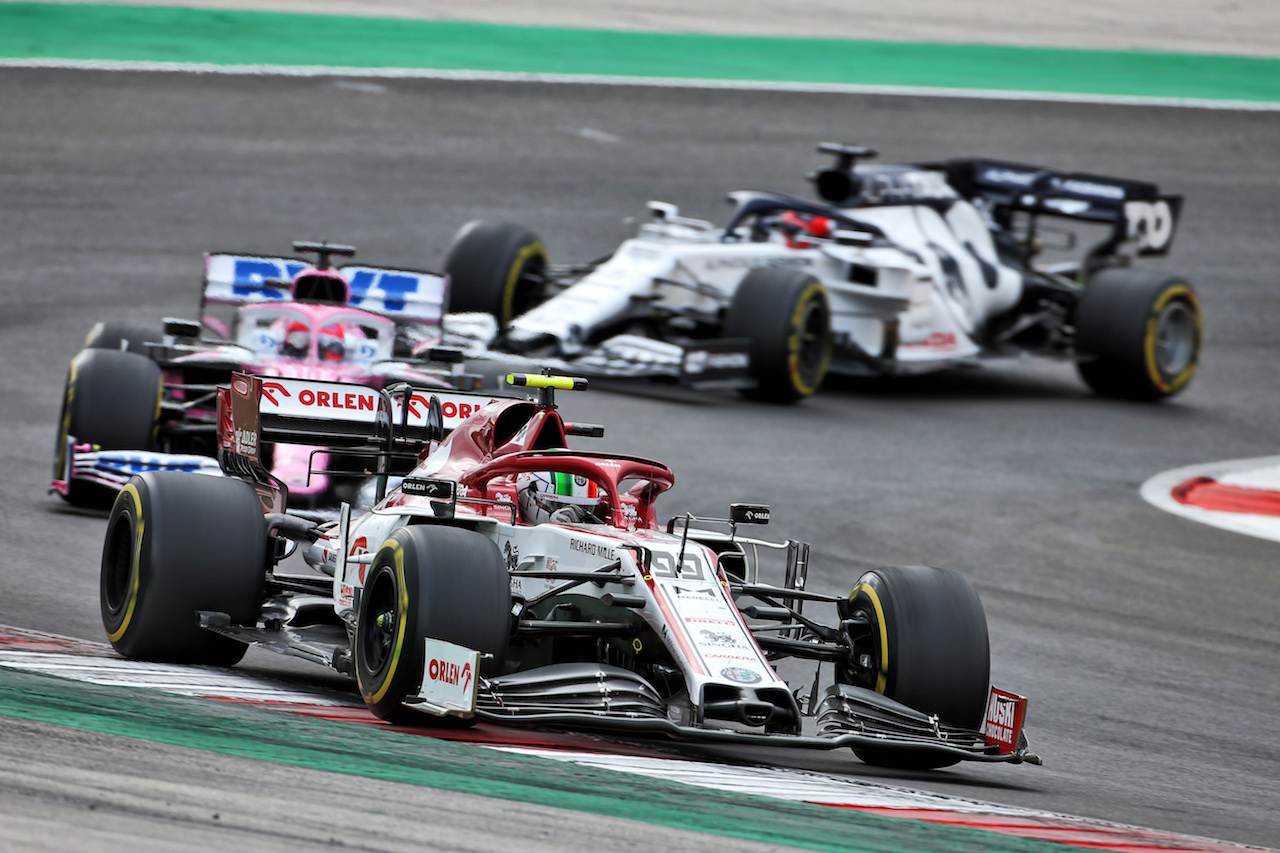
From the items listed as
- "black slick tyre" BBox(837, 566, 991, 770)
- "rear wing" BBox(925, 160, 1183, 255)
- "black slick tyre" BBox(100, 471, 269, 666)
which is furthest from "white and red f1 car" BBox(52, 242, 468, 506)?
"rear wing" BBox(925, 160, 1183, 255)

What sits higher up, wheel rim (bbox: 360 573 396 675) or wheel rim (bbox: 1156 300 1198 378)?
wheel rim (bbox: 1156 300 1198 378)

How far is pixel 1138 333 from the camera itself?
20281mm

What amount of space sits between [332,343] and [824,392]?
7.07 metres

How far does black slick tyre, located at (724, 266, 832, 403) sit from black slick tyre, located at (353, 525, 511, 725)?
10427mm

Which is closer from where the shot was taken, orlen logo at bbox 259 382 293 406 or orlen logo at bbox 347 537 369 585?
orlen logo at bbox 347 537 369 585

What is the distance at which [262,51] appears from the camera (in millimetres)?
30703

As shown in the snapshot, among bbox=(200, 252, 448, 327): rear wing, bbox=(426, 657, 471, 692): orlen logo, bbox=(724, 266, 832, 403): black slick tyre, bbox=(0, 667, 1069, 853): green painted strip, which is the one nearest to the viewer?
bbox=(0, 667, 1069, 853): green painted strip

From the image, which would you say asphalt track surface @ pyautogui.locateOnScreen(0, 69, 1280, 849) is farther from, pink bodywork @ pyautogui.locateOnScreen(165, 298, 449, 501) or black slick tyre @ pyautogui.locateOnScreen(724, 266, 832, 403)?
pink bodywork @ pyautogui.locateOnScreen(165, 298, 449, 501)

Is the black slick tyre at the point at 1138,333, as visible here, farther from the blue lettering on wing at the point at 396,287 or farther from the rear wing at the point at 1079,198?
the blue lettering on wing at the point at 396,287

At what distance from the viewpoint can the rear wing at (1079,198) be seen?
20.8m

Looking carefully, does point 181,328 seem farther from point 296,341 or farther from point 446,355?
point 446,355

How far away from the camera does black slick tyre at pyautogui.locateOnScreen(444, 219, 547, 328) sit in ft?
64.9

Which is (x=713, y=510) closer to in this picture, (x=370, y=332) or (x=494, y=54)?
(x=370, y=332)

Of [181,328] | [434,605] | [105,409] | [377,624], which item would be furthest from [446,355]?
[434,605]
